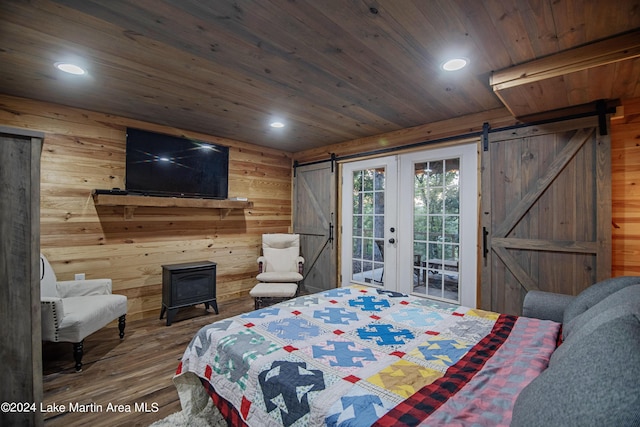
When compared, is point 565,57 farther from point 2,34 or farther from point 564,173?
point 2,34

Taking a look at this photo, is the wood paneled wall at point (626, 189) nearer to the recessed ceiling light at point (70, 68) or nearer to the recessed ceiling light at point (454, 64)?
the recessed ceiling light at point (454, 64)

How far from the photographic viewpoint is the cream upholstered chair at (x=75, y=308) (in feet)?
7.68

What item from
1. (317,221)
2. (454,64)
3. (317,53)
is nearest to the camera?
(317,53)

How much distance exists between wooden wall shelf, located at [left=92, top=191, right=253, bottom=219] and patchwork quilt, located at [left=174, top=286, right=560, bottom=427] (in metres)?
2.26

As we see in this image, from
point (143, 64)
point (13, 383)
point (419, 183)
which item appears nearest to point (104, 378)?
point (13, 383)

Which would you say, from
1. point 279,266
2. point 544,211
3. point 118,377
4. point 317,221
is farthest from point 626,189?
point 118,377

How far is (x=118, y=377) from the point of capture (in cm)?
233

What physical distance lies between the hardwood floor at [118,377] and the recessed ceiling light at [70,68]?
2.43 meters

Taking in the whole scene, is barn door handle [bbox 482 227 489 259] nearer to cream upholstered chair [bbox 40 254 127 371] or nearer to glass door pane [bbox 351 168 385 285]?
glass door pane [bbox 351 168 385 285]

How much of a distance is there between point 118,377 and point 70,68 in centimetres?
247

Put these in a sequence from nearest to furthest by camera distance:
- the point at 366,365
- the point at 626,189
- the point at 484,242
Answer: the point at 366,365
the point at 626,189
the point at 484,242

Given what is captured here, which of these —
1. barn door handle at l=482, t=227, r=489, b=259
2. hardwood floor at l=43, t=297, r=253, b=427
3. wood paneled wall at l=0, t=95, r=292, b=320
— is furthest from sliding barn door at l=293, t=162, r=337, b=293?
barn door handle at l=482, t=227, r=489, b=259

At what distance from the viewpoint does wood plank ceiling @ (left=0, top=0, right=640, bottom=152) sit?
1.62 metres

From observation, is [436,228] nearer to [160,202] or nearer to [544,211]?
[544,211]
